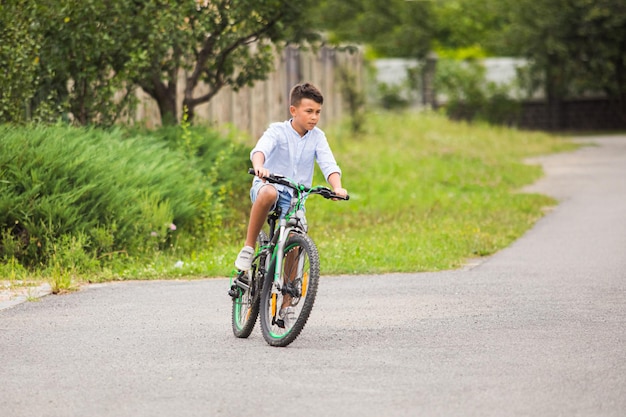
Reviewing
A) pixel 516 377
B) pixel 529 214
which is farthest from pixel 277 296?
pixel 529 214

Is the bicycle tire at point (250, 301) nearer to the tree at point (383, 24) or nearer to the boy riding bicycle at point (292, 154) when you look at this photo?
the boy riding bicycle at point (292, 154)

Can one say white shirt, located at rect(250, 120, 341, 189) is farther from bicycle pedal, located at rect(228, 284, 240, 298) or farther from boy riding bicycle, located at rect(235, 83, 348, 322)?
bicycle pedal, located at rect(228, 284, 240, 298)

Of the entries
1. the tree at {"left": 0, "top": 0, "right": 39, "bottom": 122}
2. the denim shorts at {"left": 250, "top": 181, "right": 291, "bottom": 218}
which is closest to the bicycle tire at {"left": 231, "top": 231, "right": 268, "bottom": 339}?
the denim shorts at {"left": 250, "top": 181, "right": 291, "bottom": 218}

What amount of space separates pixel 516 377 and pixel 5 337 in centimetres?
334

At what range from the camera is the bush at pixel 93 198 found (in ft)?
35.3

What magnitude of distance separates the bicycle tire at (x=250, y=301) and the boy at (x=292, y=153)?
77 millimetres

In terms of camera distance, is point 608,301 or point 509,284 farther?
point 509,284

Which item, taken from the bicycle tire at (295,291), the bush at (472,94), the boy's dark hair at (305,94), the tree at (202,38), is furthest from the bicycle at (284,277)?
the bush at (472,94)

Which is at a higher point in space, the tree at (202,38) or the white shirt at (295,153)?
the tree at (202,38)

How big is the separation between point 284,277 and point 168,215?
4.45 metres

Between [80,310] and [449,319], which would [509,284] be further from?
[80,310]

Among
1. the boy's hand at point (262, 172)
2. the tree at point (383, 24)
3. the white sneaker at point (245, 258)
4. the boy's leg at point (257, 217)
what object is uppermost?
the tree at point (383, 24)

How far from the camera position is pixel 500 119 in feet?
115

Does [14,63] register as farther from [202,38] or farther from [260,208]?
[260,208]
